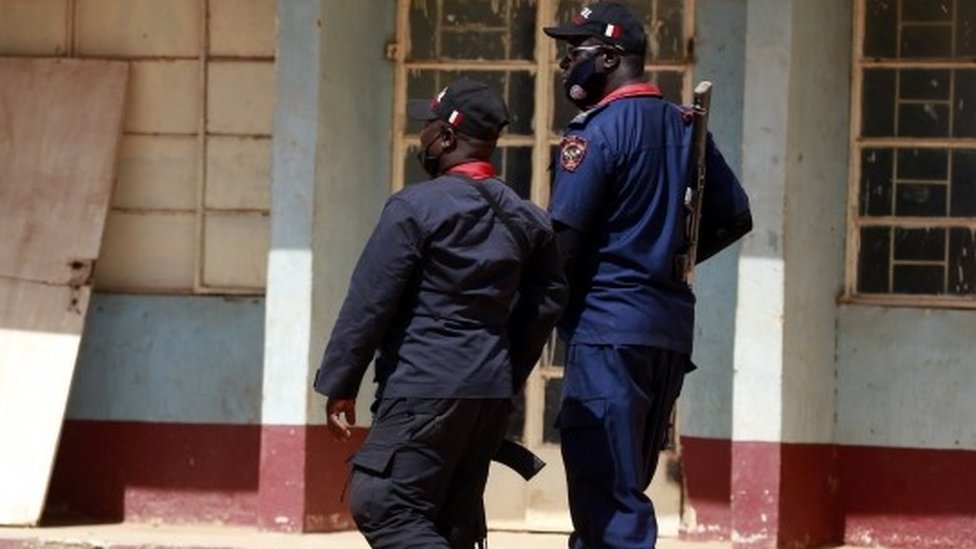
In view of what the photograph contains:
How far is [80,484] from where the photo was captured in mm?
10836

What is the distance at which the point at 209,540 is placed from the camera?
10.2 meters

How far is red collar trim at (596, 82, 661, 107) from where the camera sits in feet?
23.0

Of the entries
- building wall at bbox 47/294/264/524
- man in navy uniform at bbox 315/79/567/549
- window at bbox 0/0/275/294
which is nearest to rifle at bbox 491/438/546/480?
man in navy uniform at bbox 315/79/567/549

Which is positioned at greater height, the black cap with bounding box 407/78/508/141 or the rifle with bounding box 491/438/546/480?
the black cap with bounding box 407/78/508/141

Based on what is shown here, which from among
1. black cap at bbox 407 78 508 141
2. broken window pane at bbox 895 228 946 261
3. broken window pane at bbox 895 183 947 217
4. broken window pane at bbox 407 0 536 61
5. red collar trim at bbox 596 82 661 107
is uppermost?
broken window pane at bbox 407 0 536 61

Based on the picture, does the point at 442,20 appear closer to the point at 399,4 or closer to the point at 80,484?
the point at 399,4

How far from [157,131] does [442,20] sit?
1.42 m

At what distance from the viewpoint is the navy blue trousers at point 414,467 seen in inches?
266

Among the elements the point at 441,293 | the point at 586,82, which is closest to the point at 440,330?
the point at 441,293

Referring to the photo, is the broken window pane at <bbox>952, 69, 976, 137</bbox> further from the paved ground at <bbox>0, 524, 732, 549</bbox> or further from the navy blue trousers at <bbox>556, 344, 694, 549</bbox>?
the navy blue trousers at <bbox>556, 344, 694, 549</bbox>

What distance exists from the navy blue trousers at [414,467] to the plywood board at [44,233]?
392cm

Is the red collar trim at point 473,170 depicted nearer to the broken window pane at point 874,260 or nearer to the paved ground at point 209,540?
the paved ground at point 209,540

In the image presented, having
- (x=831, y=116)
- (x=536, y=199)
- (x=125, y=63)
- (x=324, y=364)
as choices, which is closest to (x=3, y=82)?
(x=125, y=63)

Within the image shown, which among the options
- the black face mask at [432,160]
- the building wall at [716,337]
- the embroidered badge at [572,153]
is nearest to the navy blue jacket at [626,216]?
the embroidered badge at [572,153]
